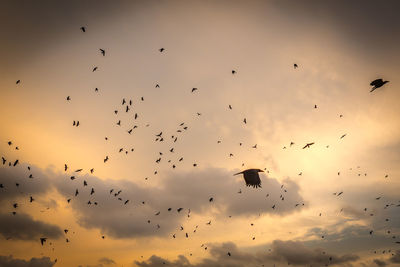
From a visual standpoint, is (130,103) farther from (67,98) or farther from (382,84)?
(382,84)

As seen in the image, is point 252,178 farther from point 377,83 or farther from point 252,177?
point 377,83

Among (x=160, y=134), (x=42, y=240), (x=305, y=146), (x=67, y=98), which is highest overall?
(x=67, y=98)

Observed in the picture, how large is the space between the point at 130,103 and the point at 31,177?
12469 millimetres

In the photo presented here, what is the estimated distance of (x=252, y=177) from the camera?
2177 centimetres

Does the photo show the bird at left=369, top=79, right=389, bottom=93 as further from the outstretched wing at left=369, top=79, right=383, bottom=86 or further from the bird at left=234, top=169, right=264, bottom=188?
the bird at left=234, top=169, right=264, bottom=188

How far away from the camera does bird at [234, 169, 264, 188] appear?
2131 centimetres

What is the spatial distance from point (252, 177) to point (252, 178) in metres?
0.10

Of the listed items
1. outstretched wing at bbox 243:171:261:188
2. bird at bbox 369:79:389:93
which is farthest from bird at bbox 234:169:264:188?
bird at bbox 369:79:389:93

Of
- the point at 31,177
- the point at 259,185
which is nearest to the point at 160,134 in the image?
the point at 259,185

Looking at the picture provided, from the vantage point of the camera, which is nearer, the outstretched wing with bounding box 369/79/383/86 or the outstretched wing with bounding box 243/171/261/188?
the outstretched wing with bounding box 369/79/383/86

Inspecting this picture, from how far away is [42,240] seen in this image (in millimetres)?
21453

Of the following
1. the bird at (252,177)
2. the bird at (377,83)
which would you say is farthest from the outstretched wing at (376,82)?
the bird at (252,177)

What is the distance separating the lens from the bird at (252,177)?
21312 millimetres

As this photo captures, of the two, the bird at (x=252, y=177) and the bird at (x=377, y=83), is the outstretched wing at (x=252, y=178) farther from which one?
the bird at (x=377, y=83)
